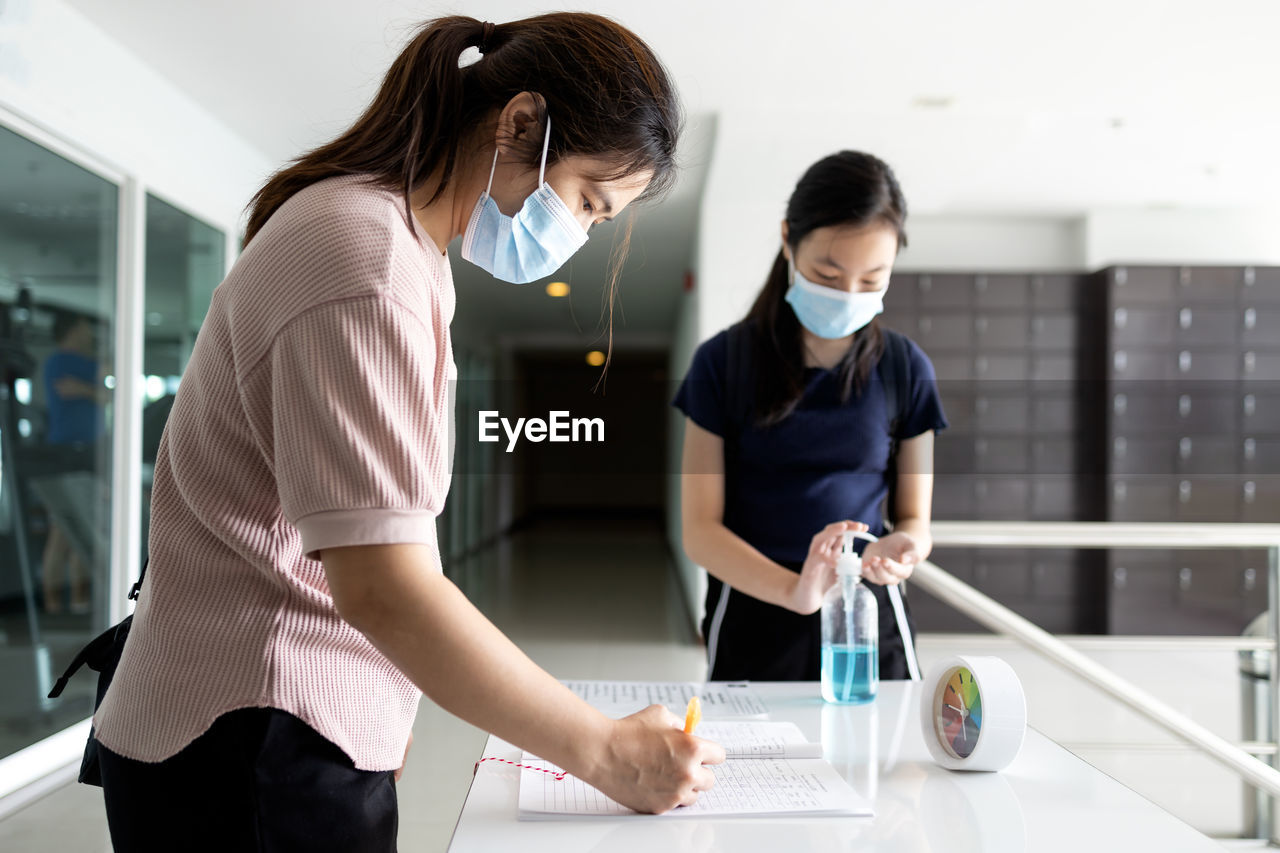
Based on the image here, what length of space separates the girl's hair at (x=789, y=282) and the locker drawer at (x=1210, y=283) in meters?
5.60

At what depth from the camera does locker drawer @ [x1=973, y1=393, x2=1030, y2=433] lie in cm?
604

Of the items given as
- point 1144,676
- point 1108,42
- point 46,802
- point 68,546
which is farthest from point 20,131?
point 1144,676

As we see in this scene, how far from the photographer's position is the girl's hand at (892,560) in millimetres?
1220

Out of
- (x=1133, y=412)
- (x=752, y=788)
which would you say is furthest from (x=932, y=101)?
(x=752, y=788)

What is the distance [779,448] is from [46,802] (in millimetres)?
2832

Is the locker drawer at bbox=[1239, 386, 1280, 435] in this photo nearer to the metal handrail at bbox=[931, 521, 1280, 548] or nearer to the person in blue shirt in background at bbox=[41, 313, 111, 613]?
the metal handrail at bbox=[931, 521, 1280, 548]

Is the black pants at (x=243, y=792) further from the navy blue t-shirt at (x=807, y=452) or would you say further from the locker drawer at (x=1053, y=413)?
the locker drawer at (x=1053, y=413)

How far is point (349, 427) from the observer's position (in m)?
0.57

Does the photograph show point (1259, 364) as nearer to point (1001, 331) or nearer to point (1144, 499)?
point (1144, 499)

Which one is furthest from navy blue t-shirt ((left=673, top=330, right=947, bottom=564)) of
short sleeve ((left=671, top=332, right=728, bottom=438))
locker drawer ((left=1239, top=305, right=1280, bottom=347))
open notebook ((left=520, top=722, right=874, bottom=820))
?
locker drawer ((left=1239, top=305, right=1280, bottom=347))

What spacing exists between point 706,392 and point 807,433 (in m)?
0.17

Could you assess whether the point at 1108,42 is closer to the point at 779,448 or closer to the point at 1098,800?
the point at 779,448

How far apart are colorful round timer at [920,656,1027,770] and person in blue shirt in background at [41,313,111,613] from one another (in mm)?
3411

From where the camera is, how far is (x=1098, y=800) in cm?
85
